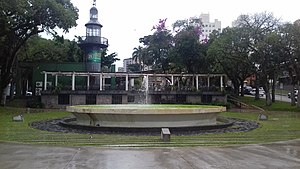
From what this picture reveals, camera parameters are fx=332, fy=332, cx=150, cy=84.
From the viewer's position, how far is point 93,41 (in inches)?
1868

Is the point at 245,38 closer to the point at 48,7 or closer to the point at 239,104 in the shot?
the point at 239,104

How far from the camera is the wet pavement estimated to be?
8.22 meters

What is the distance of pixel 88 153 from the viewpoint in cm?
977

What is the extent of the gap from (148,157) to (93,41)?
39875 mm

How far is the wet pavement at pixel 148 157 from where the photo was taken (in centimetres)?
822

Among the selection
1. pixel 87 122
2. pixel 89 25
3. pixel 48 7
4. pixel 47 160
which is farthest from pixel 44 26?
pixel 47 160

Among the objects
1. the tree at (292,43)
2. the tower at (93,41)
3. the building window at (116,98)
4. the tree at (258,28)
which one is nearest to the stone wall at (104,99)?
the building window at (116,98)

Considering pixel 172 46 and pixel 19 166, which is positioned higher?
pixel 172 46

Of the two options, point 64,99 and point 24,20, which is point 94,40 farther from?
point 24,20

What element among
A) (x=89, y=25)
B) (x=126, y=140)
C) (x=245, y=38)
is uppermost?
(x=89, y=25)

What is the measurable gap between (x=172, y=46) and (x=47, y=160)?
42776 millimetres

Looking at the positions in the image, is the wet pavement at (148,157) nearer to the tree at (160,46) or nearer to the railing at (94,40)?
the railing at (94,40)

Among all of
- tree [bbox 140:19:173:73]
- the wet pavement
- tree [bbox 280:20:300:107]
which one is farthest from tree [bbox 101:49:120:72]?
the wet pavement

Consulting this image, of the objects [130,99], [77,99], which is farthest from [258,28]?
[77,99]
